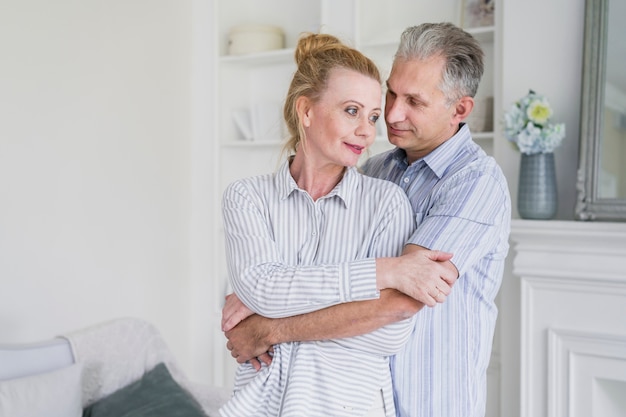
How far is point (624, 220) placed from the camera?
8.38 ft

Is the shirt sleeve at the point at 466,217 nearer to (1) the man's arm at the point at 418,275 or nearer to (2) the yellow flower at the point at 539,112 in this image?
(1) the man's arm at the point at 418,275

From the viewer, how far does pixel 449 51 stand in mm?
1677

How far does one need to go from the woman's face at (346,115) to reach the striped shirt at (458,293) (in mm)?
215

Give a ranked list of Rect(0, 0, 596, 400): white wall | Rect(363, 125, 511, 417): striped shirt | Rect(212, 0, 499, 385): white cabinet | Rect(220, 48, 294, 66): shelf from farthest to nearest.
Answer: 1. Rect(220, 48, 294, 66): shelf
2. Rect(212, 0, 499, 385): white cabinet
3. Rect(0, 0, 596, 400): white wall
4. Rect(363, 125, 511, 417): striped shirt

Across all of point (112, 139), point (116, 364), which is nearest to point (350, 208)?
point (116, 364)

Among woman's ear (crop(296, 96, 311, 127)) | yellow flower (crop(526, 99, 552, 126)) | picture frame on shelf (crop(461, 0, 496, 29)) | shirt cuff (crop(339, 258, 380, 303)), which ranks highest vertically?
picture frame on shelf (crop(461, 0, 496, 29))

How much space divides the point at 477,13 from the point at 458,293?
2.03m

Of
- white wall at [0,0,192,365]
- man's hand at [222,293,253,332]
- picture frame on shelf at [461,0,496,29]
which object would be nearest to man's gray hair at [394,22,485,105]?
man's hand at [222,293,253,332]

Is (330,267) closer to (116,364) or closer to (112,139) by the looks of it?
(116,364)

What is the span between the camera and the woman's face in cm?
148

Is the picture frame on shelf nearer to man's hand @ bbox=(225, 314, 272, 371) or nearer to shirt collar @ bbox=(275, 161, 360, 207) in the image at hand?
shirt collar @ bbox=(275, 161, 360, 207)

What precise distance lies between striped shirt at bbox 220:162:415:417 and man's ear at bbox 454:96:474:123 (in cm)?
35

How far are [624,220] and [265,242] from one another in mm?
1677

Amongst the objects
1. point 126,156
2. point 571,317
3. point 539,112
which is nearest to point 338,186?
point 539,112
